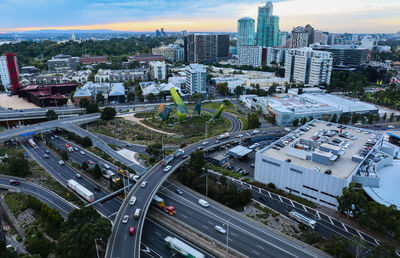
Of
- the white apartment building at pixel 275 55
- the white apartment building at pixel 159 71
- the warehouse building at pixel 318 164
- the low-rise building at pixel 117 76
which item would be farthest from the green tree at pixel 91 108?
the white apartment building at pixel 275 55

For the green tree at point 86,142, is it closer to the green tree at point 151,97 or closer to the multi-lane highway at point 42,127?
the multi-lane highway at point 42,127

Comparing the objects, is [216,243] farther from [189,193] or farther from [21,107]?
[21,107]

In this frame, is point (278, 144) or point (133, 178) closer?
point (133, 178)

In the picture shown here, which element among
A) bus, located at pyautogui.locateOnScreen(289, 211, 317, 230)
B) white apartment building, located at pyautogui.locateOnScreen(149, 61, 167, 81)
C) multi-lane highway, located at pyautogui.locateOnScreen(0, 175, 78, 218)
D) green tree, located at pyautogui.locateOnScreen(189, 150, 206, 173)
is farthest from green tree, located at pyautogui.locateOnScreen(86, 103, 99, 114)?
bus, located at pyautogui.locateOnScreen(289, 211, 317, 230)

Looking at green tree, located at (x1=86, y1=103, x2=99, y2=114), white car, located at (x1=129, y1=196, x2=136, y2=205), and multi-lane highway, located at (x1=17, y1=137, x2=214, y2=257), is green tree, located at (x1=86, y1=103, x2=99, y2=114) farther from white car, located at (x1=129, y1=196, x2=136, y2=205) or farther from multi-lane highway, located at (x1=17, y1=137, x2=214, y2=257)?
white car, located at (x1=129, y1=196, x2=136, y2=205)

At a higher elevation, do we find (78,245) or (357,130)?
(357,130)

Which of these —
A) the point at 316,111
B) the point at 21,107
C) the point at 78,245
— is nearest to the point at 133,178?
the point at 78,245

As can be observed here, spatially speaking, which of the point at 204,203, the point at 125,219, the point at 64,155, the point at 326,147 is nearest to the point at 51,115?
the point at 64,155

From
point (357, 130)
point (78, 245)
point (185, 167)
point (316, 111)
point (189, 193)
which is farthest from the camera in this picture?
point (316, 111)
